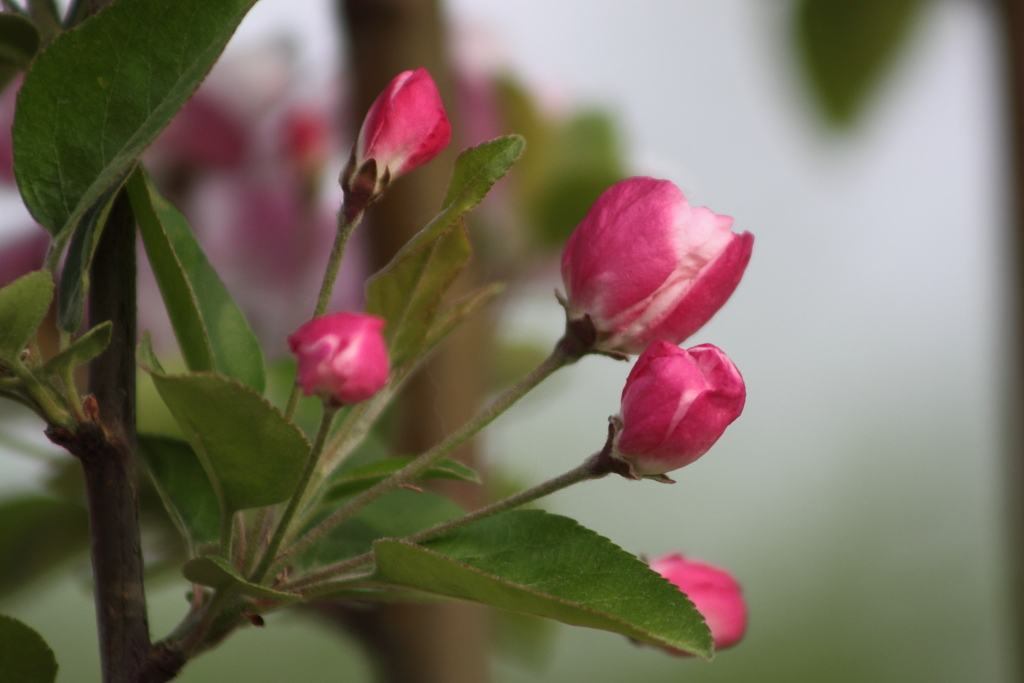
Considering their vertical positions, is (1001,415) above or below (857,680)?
above

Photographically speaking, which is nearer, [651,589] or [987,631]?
[651,589]

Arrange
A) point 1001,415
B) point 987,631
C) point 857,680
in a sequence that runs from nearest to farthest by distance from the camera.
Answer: point 1001,415
point 857,680
point 987,631

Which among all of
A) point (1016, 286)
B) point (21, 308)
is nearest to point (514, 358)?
point (1016, 286)

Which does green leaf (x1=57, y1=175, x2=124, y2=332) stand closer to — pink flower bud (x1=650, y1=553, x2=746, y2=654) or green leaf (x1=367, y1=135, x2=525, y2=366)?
green leaf (x1=367, y1=135, x2=525, y2=366)

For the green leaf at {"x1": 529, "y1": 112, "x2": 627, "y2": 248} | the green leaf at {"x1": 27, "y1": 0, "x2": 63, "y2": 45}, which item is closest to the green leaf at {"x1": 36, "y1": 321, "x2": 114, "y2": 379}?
the green leaf at {"x1": 27, "y1": 0, "x2": 63, "y2": 45}

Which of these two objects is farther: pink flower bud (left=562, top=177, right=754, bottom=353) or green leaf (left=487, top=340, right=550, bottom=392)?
green leaf (left=487, top=340, right=550, bottom=392)

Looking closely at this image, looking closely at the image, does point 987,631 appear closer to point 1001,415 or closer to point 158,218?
point 1001,415

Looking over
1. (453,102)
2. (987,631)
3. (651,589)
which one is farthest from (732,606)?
(987,631)
